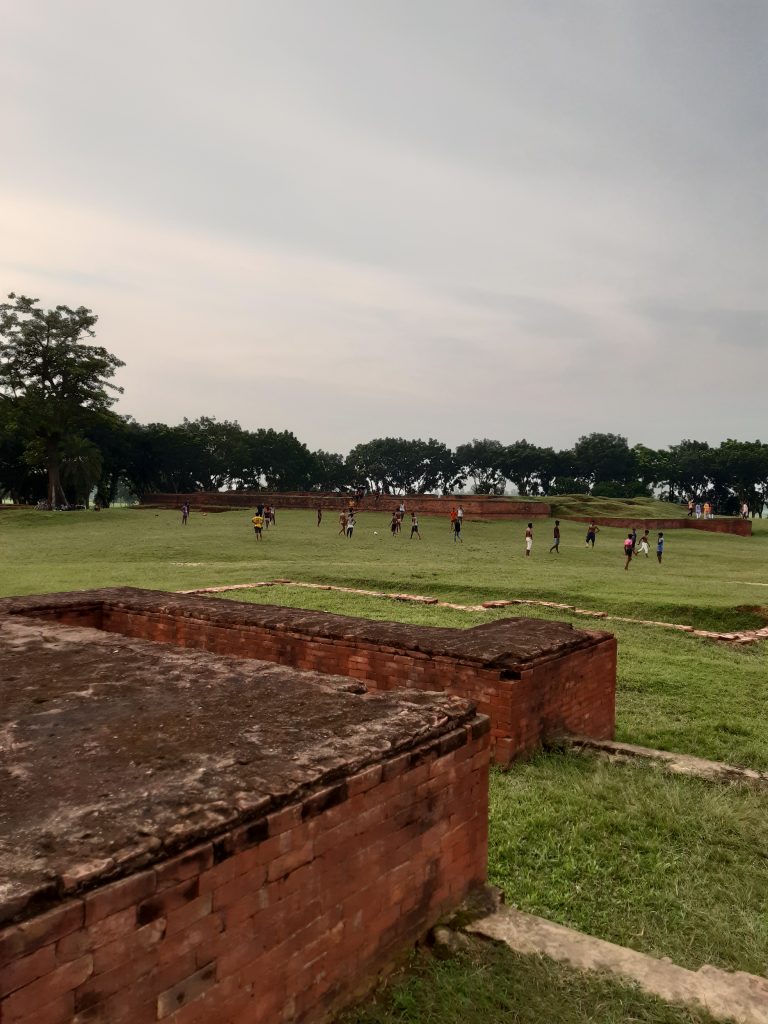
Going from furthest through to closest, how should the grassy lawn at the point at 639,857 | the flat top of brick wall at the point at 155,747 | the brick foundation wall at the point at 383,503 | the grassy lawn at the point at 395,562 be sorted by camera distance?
the brick foundation wall at the point at 383,503 < the grassy lawn at the point at 395,562 < the grassy lawn at the point at 639,857 < the flat top of brick wall at the point at 155,747

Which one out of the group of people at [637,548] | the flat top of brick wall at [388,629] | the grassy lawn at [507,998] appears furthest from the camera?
the group of people at [637,548]

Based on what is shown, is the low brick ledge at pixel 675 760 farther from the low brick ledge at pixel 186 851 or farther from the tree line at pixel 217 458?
the tree line at pixel 217 458

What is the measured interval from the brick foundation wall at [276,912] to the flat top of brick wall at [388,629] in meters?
1.67

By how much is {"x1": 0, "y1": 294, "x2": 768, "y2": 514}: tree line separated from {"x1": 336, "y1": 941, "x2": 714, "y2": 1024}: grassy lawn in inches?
1359

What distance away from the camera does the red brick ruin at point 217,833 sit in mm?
1669

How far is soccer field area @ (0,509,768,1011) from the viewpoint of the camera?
9.48ft

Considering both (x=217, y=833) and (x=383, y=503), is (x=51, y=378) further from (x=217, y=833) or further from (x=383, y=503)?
(x=217, y=833)

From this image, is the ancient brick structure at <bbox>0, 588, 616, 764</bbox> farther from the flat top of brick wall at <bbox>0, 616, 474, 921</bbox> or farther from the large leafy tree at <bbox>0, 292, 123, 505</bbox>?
the large leafy tree at <bbox>0, 292, 123, 505</bbox>

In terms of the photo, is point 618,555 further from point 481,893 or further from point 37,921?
point 37,921

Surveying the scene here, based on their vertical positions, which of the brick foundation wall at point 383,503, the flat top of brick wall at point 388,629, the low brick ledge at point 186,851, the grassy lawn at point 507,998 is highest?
the brick foundation wall at point 383,503

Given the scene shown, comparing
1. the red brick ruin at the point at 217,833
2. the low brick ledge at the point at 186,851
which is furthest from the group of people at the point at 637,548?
the low brick ledge at the point at 186,851

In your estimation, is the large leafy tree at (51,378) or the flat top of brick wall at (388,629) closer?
the flat top of brick wall at (388,629)

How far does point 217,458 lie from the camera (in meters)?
55.4

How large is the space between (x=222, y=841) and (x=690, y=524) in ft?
117
